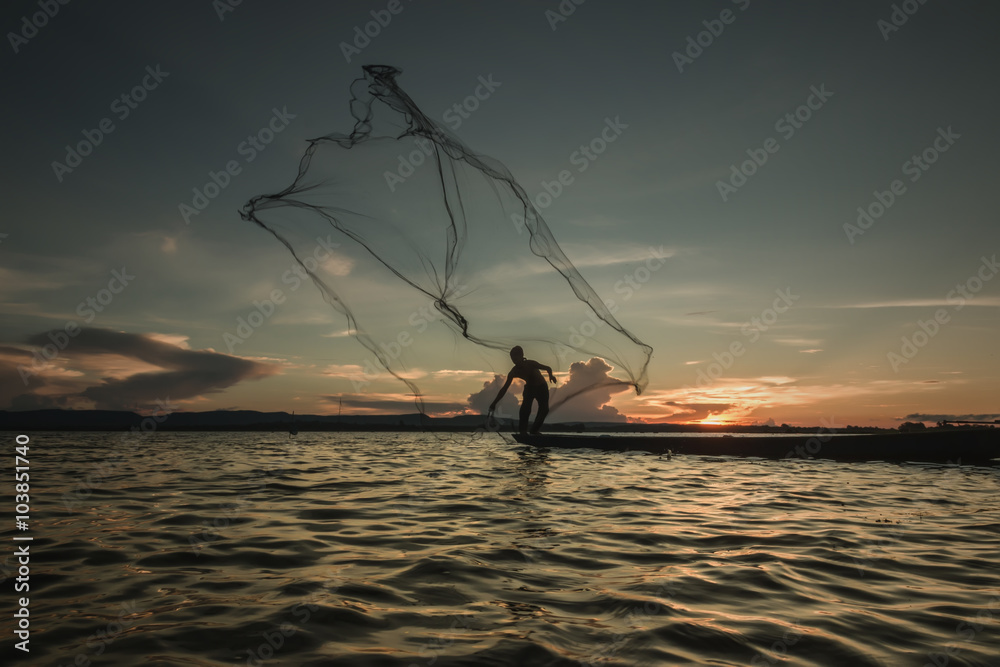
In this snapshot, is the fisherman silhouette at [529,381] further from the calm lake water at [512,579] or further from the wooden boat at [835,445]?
the calm lake water at [512,579]

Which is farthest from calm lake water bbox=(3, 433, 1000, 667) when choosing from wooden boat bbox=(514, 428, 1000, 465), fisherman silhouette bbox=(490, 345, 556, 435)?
fisherman silhouette bbox=(490, 345, 556, 435)

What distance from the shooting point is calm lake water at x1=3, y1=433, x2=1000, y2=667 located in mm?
3334

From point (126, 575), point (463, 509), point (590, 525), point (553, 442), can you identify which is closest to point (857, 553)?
point (590, 525)

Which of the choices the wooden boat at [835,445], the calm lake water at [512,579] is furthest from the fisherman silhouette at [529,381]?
the calm lake water at [512,579]

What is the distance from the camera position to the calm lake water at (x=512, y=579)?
10.9 feet

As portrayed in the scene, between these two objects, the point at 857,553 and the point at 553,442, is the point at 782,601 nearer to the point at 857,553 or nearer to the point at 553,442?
the point at 857,553

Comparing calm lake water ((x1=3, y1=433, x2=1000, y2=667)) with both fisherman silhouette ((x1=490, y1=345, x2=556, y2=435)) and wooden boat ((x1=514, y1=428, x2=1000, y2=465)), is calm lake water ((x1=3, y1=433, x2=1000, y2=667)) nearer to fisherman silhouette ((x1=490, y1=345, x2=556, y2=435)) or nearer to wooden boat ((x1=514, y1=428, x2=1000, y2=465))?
wooden boat ((x1=514, y1=428, x2=1000, y2=465))

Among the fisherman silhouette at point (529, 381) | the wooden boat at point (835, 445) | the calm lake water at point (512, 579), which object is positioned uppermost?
the fisherman silhouette at point (529, 381)

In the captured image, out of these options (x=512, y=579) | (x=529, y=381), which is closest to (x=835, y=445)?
(x=529, y=381)

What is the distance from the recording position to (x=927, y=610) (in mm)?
4078

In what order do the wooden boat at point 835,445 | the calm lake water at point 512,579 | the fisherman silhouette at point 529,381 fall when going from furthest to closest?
the fisherman silhouette at point 529,381
the wooden boat at point 835,445
the calm lake water at point 512,579

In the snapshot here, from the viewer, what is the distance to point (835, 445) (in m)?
18.3

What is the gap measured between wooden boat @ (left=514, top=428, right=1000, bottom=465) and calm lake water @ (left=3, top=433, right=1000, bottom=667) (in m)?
7.08

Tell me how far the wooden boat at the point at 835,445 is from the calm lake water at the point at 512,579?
279 inches
